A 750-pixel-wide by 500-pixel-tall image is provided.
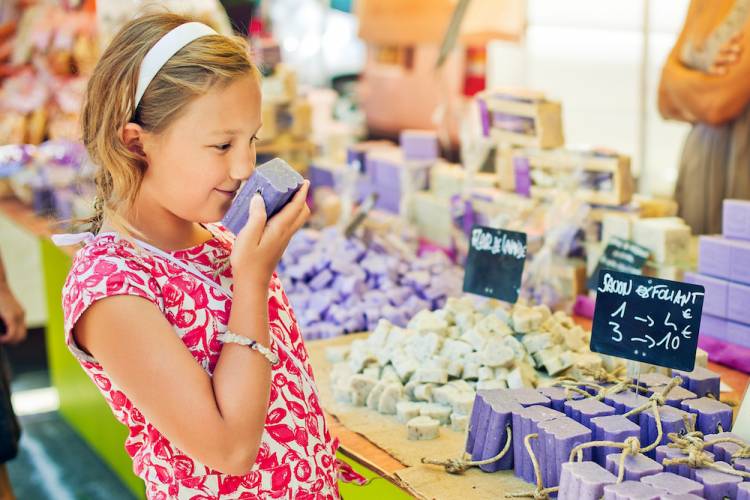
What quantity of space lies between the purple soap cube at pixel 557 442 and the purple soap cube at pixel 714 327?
978 millimetres

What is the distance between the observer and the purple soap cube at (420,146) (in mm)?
3920

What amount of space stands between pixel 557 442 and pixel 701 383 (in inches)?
18.3

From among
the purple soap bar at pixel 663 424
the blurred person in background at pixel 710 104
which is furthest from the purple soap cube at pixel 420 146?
the purple soap bar at pixel 663 424

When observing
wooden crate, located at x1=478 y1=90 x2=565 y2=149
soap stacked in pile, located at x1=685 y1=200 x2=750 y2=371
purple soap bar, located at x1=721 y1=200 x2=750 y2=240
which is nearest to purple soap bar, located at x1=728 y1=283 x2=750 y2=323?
soap stacked in pile, located at x1=685 y1=200 x2=750 y2=371

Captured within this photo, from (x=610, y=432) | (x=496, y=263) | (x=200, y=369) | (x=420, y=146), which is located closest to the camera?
(x=200, y=369)

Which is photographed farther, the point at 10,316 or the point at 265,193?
the point at 10,316

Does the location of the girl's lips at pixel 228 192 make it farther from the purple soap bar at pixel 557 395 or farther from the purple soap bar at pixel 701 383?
the purple soap bar at pixel 701 383

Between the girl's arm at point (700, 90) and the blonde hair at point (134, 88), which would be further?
the girl's arm at point (700, 90)

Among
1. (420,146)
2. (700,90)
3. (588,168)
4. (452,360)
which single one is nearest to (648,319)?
(452,360)

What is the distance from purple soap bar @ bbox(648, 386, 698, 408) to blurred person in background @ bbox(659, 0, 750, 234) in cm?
153

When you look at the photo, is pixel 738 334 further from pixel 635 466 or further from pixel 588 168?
pixel 635 466

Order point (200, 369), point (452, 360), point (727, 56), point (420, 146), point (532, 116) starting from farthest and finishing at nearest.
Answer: point (420, 146) < point (532, 116) < point (727, 56) < point (452, 360) < point (200, 369)

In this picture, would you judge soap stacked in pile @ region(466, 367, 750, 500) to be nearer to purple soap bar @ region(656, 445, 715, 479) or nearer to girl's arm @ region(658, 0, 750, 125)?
purple soap bar @ region(656, 445, 715, 479)

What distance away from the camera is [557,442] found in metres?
1.62
